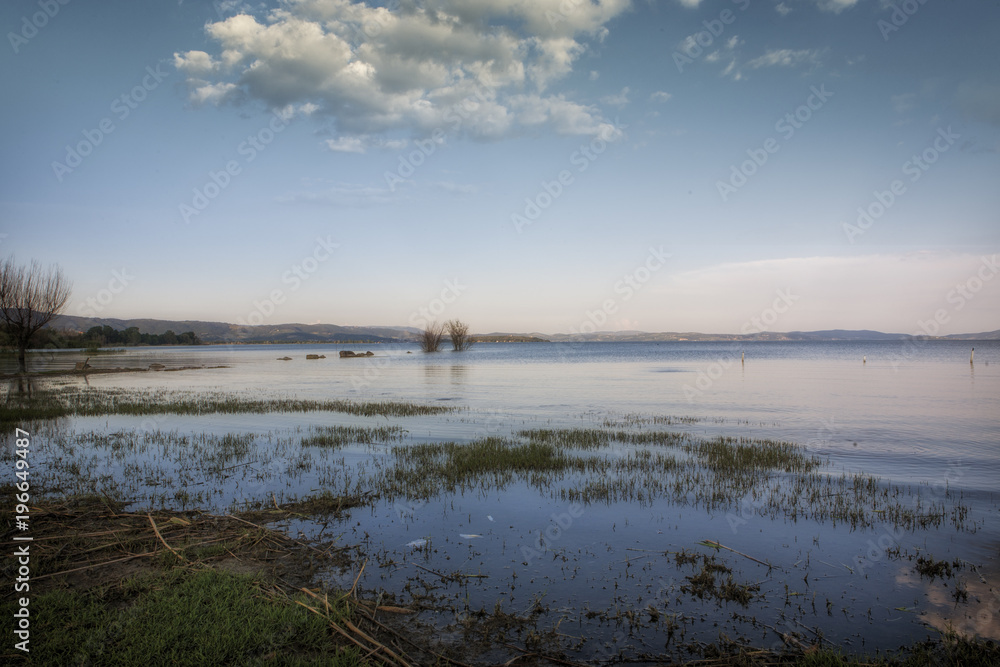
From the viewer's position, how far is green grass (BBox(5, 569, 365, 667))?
4.28 meters

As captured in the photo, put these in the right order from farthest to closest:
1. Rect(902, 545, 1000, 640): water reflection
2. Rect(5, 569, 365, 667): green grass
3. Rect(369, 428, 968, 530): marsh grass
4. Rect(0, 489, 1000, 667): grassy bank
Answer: Rect(369, 428, 968, 530): marsh grass
Rect(902, 545, 1000, 640): water reflection
Rect(0, 489, 1000, 667): grassy bank
Rect(5, 569, 365, 667): green grass

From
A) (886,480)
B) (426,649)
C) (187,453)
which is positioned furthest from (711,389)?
(426,649)

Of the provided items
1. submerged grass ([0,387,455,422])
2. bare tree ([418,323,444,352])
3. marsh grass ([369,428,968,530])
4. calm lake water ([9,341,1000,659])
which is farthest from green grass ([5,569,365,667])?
bare tree ([418,323,444,352])

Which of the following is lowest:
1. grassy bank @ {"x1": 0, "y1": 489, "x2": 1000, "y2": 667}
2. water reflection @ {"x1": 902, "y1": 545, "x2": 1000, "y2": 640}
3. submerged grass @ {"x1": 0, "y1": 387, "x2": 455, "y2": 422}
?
submerged grass @ {"x1": 0, "y1": 387, "x2": 455, "y2": 422}

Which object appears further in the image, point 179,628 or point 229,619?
point 229,619

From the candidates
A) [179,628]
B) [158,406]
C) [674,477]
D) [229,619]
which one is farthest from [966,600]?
[158,406]

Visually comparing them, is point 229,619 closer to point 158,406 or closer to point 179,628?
point 179,628

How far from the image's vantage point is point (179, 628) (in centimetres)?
468

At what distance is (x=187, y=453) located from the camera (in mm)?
14078

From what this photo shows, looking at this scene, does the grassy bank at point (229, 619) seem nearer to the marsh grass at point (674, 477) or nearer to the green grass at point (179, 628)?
Result: the green grass at point (179, 628)

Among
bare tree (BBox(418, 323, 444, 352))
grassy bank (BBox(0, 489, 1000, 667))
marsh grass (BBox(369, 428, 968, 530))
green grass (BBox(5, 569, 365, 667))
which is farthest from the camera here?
bare tree (BBox(418, 323, 444, 352))

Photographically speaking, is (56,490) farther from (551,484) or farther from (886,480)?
(886,480)

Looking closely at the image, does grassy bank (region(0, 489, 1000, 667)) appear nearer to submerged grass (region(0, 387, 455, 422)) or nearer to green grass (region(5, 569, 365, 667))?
green grass (region(5, 569, 365, 667))

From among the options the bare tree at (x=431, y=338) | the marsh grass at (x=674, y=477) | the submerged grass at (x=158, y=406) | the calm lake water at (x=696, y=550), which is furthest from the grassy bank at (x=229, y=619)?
the bare tree at (x=431, y=338)
